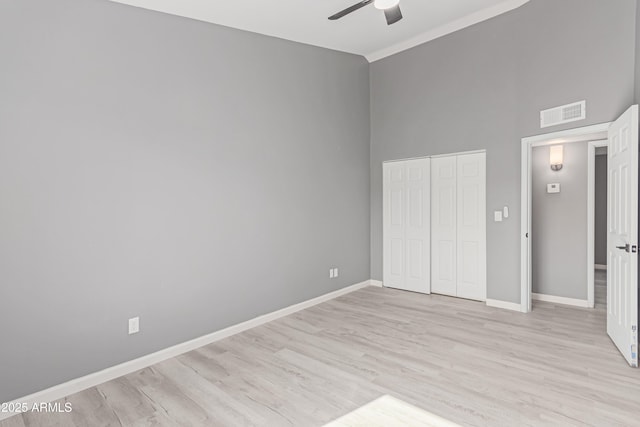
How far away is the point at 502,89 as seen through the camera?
4.38 metres

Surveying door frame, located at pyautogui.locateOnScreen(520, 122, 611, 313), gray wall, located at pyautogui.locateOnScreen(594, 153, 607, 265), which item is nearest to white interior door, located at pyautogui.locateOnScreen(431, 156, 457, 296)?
door frame, located at pyautogui.locateOnScreen(520, 122, 611, 313)

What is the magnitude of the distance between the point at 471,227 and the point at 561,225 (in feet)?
3.56

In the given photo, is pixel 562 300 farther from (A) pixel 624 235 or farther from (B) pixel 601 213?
(B) pixel 601 213

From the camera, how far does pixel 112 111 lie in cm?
297

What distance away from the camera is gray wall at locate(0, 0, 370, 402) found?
2566 millimetres

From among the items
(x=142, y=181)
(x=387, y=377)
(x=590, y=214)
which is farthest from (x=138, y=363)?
(x=590, y=214)

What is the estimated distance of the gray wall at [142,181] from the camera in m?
2.57

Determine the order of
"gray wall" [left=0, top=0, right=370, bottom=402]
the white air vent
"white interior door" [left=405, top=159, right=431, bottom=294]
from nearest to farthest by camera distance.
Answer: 1. "gray wall" [left=0, top=0, right=370, bottom=402]
2. the white air vent
3. "white interior door" [left=405, top=159, right=431, bottom=294]

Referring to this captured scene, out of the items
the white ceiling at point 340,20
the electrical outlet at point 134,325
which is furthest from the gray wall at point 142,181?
the white ceiling at point 340,20

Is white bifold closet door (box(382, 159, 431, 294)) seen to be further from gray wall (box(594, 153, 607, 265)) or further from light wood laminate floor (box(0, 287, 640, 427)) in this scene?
gray wall (box(594, 153, 607, 265))

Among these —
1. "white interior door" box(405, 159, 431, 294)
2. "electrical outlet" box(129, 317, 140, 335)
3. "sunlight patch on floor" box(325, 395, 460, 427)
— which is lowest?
"sunlight patch on floor" box(325, 395, 460, 427)

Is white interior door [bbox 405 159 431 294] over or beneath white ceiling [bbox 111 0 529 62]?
beneath

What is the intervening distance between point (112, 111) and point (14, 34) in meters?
0.74

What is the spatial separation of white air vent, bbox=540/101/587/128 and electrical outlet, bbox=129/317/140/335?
180 inches
